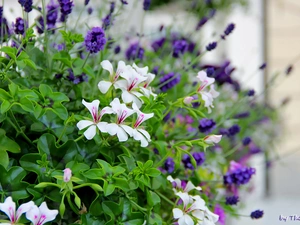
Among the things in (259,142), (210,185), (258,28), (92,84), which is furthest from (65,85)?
(258,28)

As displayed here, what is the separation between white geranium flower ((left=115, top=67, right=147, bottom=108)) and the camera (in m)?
0.44

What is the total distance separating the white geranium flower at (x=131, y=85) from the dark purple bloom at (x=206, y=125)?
0.40 feet

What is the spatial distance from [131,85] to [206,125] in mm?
133

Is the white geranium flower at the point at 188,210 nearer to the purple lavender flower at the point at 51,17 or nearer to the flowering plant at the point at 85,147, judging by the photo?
the flowering plant at the point at 85,147

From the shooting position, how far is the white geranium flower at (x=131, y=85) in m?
0.44

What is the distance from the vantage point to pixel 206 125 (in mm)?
544

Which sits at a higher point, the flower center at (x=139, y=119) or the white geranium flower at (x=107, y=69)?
the white geranium flower at (x=107, y=69)

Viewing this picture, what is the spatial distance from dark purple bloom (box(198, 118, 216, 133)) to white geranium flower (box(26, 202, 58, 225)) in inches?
9.2

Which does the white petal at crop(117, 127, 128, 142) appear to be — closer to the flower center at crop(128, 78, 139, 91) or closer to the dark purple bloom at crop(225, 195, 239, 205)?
the flower center at crop(128, 78, 139, 91)

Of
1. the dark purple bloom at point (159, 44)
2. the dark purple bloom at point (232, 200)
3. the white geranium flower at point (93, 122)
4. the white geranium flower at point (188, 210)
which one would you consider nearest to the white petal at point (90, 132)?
the white geranium flower at point (93, 122)

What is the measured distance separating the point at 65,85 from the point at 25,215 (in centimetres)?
18

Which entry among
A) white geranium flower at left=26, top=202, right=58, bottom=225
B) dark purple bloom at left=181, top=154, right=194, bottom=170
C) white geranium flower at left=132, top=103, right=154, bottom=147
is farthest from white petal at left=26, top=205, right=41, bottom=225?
dark purple bloom at left=181, top=154, right=194, bottom=170

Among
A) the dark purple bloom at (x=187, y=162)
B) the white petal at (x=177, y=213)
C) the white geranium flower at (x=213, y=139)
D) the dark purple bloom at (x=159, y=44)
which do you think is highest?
the dark purple bloom at (x=159, y=44)

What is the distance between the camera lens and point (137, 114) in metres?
0.43
